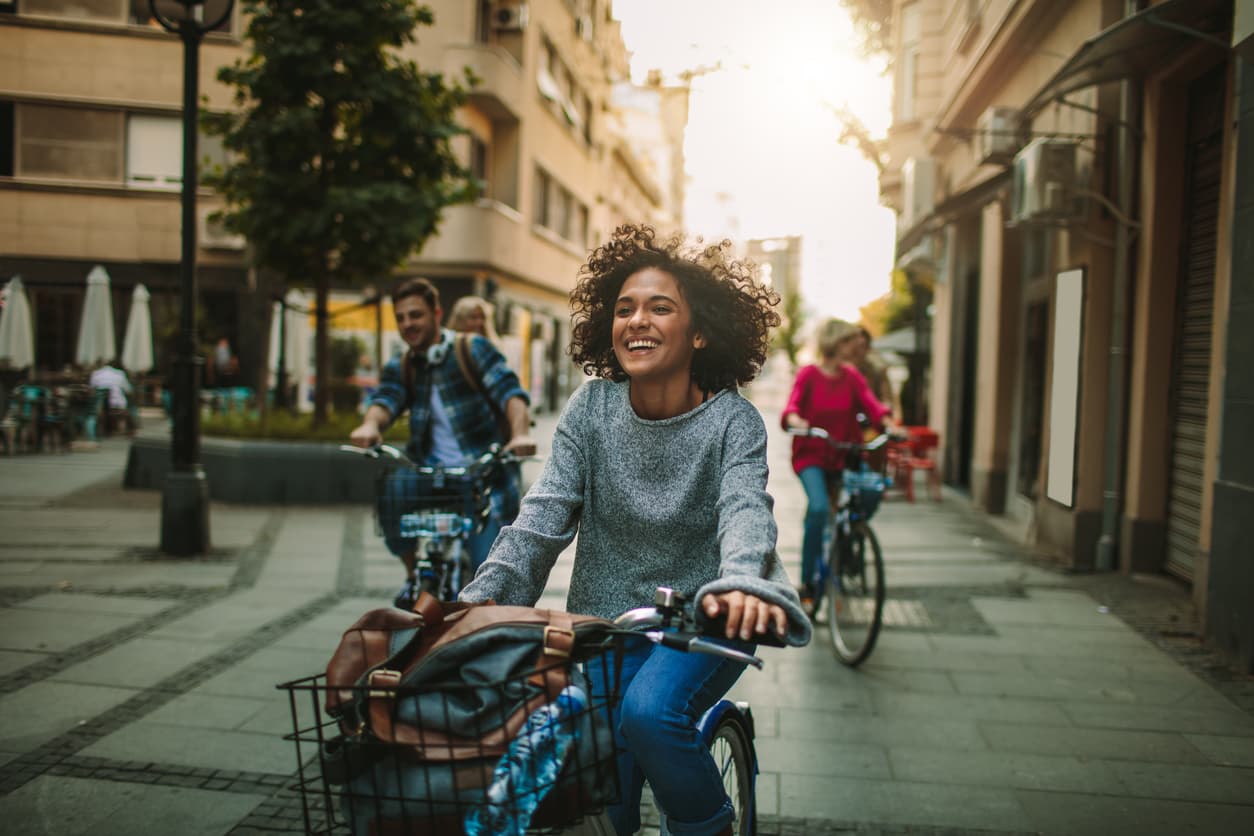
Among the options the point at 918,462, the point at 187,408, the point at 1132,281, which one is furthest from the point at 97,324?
the point at 918,462

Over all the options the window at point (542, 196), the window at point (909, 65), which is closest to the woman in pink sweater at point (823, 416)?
the window at point (909, 65)

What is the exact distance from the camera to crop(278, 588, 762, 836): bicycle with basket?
5.06ft

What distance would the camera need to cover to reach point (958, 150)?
1526 cm

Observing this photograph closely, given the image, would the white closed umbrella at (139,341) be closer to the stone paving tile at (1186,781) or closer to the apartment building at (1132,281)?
the apartment building at (1132,281)

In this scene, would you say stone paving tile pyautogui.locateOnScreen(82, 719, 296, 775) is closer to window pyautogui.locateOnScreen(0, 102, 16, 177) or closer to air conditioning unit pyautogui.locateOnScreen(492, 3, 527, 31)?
window pyautogui.locateOnScreen(0, 102, 16, 177)

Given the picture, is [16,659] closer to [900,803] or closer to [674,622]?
[900,803]

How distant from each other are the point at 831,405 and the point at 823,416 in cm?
9

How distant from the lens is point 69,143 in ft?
28.2

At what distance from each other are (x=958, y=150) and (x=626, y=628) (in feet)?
48.5

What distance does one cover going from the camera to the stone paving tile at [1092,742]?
4324mm

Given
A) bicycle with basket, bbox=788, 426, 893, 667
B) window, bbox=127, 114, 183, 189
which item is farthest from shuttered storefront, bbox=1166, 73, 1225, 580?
window, bbox=127, 114, 183, 189

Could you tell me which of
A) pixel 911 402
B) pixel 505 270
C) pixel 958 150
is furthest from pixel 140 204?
pixel 911 402

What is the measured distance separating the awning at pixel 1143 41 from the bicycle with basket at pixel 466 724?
19.3 ft

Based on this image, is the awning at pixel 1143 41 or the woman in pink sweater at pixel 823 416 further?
the woman in pink sweater at pixel 823 416
